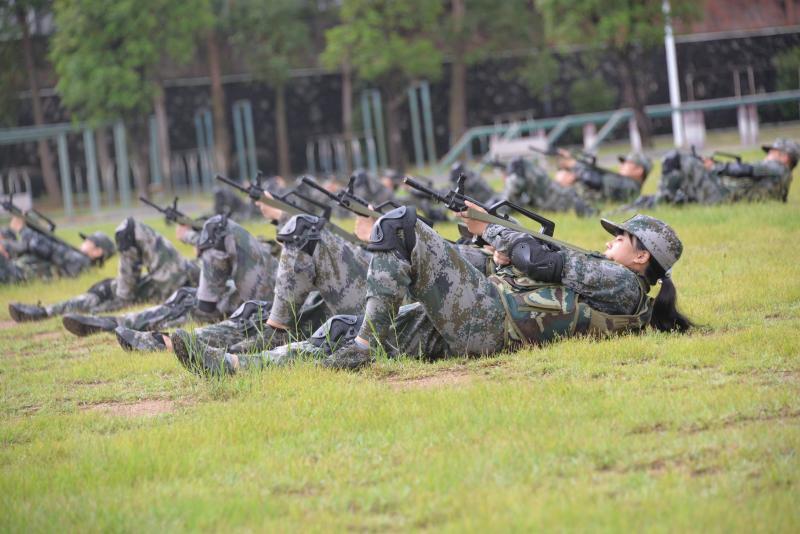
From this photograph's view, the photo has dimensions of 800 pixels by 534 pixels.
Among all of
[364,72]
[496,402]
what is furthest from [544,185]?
[364,72]

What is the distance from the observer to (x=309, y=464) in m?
5.36

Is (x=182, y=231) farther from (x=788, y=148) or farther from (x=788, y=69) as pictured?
(x=788, y=69)

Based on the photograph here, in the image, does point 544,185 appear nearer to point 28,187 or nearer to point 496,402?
point 496,402

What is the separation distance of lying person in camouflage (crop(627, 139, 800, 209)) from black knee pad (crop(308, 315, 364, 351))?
26.1ft

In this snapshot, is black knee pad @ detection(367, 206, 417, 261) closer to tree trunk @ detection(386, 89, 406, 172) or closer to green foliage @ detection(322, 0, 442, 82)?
green foliage @ detection(322, 0, 442, 82)

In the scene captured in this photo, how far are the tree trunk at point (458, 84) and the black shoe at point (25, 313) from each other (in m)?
21.1

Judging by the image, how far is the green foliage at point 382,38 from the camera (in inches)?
1161

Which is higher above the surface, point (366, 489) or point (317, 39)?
point (317, 39)

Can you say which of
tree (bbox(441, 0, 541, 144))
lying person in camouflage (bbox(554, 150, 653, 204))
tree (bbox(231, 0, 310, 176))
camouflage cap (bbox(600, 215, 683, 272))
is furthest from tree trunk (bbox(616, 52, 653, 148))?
camouflage cap (bbox(600, 215, 683, 272))

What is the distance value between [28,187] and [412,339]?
2569cm

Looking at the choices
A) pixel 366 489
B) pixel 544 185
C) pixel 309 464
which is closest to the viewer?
pixel 366 489

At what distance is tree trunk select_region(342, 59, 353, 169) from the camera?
32547mm

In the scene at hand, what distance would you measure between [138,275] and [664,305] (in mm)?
6382

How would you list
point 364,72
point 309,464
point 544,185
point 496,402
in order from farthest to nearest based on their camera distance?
point 364,72
point 544,185
point 496,402
point 309,464
